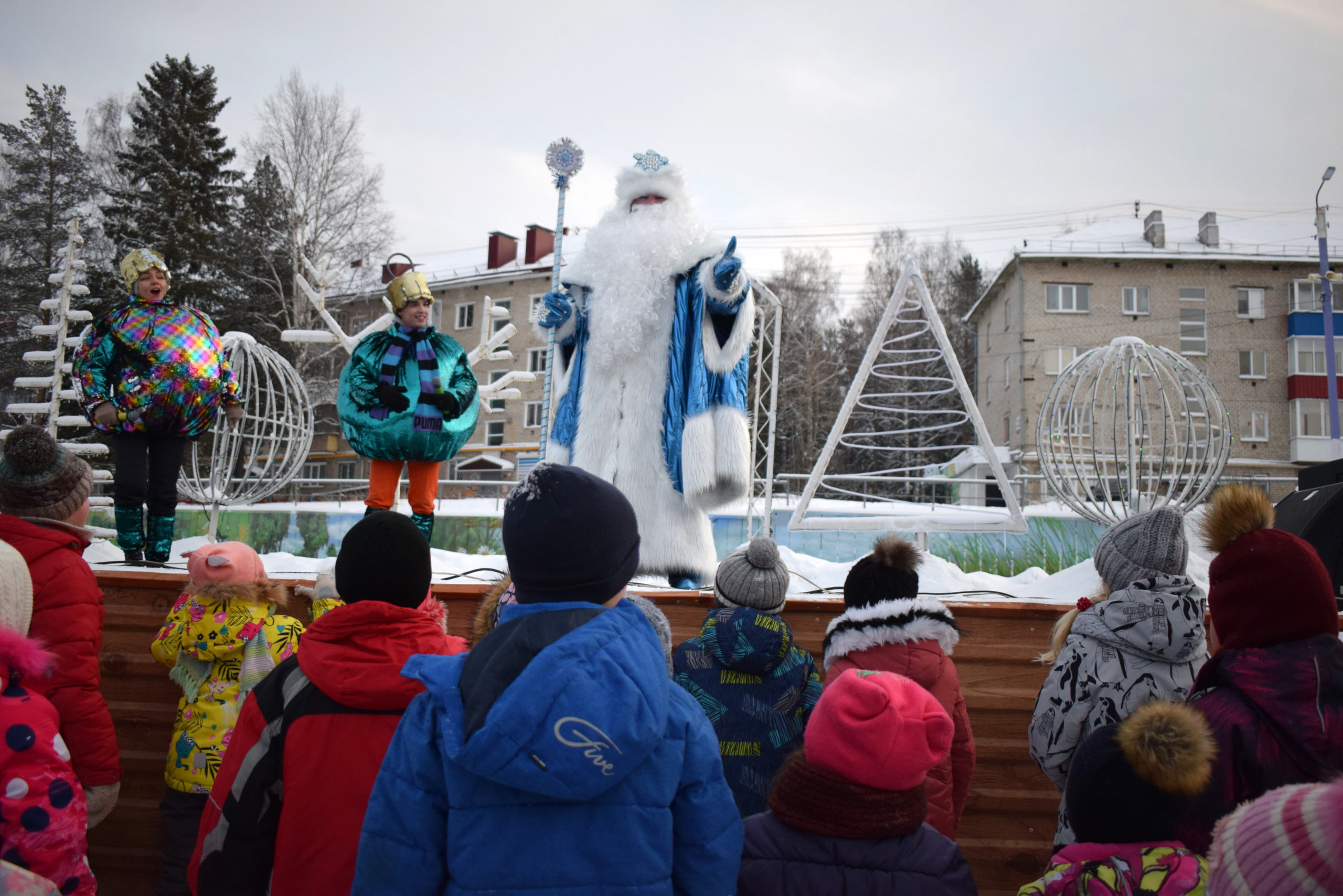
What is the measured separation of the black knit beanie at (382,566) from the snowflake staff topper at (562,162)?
8.38 ft

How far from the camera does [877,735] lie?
1.40 m

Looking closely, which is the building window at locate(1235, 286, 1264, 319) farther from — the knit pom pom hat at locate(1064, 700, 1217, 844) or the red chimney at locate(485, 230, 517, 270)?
the knit pom pom hat at locate(1064, 700, 1217, 844)

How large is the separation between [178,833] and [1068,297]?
2291cm

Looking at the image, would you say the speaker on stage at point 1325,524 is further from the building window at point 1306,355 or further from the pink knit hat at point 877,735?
the building window at point 1306,355

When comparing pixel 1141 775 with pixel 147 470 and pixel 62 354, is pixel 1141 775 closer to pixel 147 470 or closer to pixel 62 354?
pixel 147 470

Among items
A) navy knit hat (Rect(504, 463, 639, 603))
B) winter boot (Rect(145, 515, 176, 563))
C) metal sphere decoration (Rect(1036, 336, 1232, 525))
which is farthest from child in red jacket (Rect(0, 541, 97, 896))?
metal sphere decoration (Rect(1036, 336, 1232, 525))

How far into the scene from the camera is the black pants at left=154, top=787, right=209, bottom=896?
2.35m

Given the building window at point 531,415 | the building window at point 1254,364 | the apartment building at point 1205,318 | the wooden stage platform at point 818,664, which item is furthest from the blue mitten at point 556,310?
the building window at point 1254,364

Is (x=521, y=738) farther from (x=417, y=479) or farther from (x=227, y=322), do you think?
(x=227, y=322)

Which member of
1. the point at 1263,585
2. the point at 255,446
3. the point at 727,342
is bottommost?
the point at 1263,585

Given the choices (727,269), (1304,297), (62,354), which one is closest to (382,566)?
(727,269)

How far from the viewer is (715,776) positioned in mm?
1264

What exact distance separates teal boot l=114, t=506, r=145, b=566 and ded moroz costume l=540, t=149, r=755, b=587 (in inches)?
74.5

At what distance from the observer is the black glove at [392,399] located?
3.94 m
